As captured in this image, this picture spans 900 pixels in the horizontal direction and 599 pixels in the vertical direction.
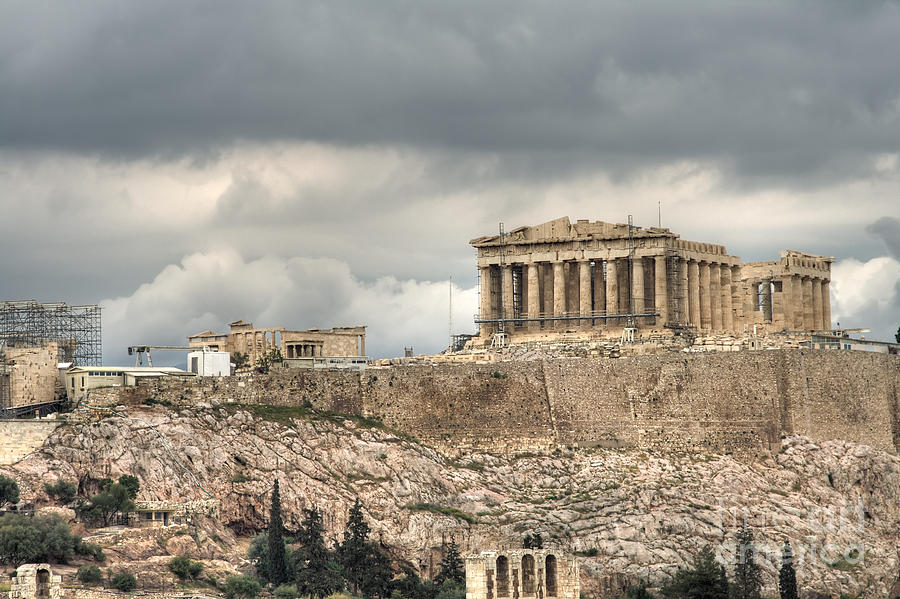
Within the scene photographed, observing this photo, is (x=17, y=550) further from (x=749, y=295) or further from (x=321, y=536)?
(x=749, y=295)

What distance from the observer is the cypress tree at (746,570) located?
105312 mm

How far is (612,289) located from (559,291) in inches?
133

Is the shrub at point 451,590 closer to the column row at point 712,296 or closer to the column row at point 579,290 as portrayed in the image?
the column row at point 579,290

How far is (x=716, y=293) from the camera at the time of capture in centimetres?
13688

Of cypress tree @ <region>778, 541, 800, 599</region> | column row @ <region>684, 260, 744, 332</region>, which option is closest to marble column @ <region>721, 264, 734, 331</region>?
column row @ <region>684, 260, 744, 332</region>

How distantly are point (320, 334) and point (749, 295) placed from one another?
96.6ft

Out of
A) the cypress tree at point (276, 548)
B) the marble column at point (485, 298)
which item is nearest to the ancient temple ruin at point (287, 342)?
the marble column at point (485, 298)

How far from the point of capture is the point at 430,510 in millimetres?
110562

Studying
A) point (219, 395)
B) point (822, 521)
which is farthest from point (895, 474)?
point (219, 395)

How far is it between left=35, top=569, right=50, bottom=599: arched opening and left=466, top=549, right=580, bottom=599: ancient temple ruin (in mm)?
17931

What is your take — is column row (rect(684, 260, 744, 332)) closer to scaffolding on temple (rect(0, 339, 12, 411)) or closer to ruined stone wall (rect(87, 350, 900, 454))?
ruined stone wall (rect(87, 350, 900, 454))

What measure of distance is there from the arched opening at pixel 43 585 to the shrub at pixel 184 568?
8.08 meters

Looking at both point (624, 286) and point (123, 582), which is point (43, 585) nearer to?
point (123, 582)

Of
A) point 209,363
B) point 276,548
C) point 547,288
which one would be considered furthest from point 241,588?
point 547,288
